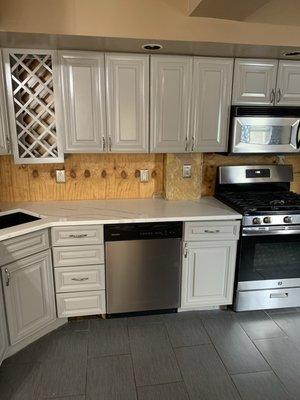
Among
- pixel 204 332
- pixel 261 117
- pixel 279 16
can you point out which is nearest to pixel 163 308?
pixel 204 332

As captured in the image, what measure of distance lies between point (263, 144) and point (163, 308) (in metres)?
1.68

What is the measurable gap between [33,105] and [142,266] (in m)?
1.55

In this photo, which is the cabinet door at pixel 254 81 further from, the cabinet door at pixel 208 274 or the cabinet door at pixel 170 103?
the cabinet door at pixel 208 274

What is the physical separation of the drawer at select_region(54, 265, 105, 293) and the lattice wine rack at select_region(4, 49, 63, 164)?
2.96ft

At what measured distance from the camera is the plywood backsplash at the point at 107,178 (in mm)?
2703

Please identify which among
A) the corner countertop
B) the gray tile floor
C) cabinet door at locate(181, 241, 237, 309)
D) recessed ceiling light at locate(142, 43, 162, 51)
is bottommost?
the gray tile floor

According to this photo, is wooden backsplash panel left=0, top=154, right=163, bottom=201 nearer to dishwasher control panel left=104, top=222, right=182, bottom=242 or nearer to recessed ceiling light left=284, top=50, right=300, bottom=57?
dishwasher control panel left=104, top=222, right=182, bottom=242

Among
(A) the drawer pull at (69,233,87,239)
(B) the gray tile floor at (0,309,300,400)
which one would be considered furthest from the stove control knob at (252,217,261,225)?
(A) the drawer pull at (69,233,87,239)

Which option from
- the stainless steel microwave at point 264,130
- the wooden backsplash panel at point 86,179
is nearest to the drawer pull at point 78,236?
the wooden backsplash panel at point 86,179

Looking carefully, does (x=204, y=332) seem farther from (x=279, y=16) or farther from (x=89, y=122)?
(x=279, y=16)

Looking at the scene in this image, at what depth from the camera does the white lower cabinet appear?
248 centimetres

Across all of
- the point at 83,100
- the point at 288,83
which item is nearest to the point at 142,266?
the point at 83,100

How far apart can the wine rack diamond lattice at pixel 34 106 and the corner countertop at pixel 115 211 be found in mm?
440

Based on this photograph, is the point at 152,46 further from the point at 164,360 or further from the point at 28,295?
the point at 164,360
